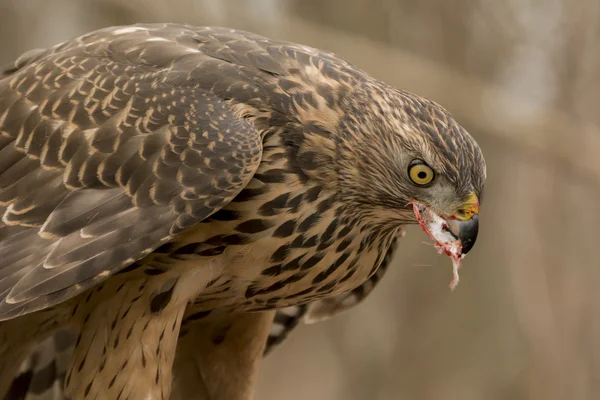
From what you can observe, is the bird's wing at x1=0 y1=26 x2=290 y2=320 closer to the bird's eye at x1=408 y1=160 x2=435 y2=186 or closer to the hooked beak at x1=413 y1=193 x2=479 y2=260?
the bird's eye at x1=408 y1=160 x2=435 y2=186

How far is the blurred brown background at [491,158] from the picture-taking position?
6.15m

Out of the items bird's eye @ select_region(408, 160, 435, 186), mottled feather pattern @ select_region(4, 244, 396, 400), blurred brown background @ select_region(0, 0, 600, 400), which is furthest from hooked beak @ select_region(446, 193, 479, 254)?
blurred brown background @ select_region(0, 0, 600, 400)

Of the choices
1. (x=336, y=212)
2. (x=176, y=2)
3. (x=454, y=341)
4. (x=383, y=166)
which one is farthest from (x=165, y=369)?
(x=454, y=341)

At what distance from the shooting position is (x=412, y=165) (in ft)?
11.1

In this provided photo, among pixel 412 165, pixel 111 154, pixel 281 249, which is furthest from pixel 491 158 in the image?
pixel 111 154

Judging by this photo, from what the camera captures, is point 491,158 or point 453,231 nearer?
point 453,231

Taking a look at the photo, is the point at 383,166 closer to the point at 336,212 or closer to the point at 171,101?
the point at 336,212

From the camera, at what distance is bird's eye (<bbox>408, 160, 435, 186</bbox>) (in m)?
3.35

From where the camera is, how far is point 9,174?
11.6ft

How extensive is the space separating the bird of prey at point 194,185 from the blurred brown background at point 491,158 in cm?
268

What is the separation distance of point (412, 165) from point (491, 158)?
11.1 feet

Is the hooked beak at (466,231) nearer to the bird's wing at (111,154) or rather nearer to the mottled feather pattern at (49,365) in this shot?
the bird's wing at (111,154)

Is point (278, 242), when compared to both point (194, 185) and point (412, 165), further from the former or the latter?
point (412, 165)

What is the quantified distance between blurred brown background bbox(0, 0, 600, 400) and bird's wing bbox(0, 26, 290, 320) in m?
2.67
